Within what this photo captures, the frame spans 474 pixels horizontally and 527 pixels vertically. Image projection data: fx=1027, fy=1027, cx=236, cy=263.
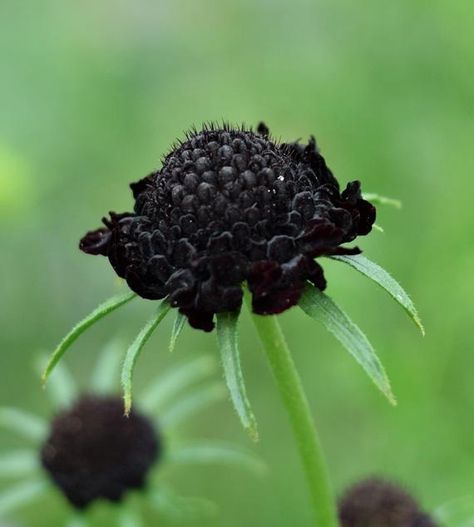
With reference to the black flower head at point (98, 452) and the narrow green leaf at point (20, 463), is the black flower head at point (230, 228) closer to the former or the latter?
the black flower head at point (98, 452)

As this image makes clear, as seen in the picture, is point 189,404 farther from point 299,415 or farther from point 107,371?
point 299,415

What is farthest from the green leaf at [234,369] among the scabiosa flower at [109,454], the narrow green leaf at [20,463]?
the narrow green leaf at [20,463]

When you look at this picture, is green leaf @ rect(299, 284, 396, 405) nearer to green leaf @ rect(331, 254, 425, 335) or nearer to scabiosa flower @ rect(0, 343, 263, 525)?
green leaf @ rect(331, 254, 425, 335)

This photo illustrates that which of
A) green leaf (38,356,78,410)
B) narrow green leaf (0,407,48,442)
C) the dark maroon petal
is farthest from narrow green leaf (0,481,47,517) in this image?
the dark maroon petal

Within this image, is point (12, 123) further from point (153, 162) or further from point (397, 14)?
point (397, 14)

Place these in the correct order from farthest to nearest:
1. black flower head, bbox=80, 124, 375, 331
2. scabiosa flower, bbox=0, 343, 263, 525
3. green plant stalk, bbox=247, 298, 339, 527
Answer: scabiosa flower, bbox=0, 343, 263, 525 → green plant stalk, bbox=247, 298, 339, 527 → black flower head, bbox=80, 124, 375, 331

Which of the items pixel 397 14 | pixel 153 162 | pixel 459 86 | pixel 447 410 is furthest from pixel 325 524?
pixel 153 162

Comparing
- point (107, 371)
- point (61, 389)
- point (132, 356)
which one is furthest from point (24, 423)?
point (132, 356)

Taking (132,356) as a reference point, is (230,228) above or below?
above
